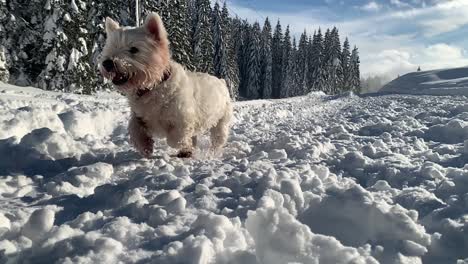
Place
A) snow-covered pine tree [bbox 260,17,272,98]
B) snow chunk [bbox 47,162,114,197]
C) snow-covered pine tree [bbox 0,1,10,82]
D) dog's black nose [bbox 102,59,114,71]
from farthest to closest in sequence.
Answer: snow-covered pine tree [bbox 260,17,272,98], snow-covered pine tree [bbox 0,1,10,82], dog's black nose [bbox 102,59,114,71], snow chunk [bbox 47,162,114,197]

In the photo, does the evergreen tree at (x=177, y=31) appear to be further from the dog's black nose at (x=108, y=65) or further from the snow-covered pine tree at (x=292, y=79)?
the snow-covered pine tree at (x=292, y=79)

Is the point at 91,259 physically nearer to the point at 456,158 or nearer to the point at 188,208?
the point at 188,208

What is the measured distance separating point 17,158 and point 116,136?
11.6 ft

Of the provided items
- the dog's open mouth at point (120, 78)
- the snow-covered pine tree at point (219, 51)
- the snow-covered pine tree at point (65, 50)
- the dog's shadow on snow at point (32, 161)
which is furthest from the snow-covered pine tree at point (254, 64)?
the dog's shadow on snow at point (32, 161)

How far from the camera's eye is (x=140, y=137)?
598 cm

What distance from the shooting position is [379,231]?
10.8 ft

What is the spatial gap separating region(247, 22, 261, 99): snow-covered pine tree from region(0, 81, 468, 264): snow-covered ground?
76.4 metres

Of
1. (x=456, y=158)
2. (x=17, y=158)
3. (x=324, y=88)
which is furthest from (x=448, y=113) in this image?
(x=324, y=88)

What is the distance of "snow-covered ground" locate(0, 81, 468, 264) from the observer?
2844 mm

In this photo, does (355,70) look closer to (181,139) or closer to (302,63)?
(302,63)

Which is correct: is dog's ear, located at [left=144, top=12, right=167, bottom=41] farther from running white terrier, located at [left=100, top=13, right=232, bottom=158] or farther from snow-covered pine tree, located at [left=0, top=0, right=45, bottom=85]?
snow-covered pine tree, located at [left=0, top=0, right=45, bottom=85]

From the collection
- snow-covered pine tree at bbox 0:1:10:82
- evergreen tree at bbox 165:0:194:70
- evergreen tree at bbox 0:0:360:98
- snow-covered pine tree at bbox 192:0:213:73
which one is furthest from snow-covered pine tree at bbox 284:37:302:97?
snow-covered pine tree at bbox 0:1:10:82

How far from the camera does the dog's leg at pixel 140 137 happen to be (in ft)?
19.4

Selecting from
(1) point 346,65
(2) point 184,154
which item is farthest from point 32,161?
(1) point 346,65
